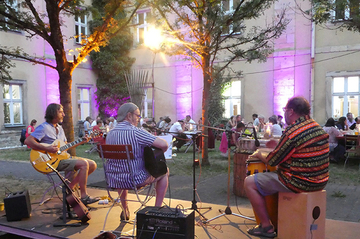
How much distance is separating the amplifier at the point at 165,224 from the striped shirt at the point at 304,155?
3.57 ft

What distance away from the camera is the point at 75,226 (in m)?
3.93

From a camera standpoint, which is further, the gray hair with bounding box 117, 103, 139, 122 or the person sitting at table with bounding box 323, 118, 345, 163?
the person sitting at table with bounding box 323, 118, 345, 163

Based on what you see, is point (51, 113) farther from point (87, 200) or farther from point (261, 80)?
point (261, 80)

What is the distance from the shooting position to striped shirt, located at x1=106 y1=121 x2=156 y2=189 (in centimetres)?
368

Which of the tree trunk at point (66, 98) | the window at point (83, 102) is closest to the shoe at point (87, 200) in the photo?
the tree trunk at point (66, 98)

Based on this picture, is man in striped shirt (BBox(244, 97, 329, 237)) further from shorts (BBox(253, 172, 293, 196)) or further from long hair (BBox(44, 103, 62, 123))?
long hair (BBox(44, 103, 62, 123))

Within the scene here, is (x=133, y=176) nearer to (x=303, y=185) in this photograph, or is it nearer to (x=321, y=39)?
(x=303, y=185)

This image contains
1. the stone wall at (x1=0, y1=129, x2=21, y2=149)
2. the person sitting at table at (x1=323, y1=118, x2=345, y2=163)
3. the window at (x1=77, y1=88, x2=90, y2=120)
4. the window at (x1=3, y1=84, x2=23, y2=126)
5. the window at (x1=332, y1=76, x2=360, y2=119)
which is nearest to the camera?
the person sitting at table at (x1=323, y1=118, x2=345, y2=163)

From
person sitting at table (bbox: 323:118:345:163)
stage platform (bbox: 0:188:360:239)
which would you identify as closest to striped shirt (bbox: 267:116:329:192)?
stage platform (bbox: 0:188:360:239)

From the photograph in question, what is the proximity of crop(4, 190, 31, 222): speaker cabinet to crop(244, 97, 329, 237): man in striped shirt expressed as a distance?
3041mm

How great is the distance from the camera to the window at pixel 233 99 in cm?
1642

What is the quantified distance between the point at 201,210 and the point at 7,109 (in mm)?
13244

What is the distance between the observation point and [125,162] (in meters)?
3.68

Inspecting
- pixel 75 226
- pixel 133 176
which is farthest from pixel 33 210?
pixel 133 176
